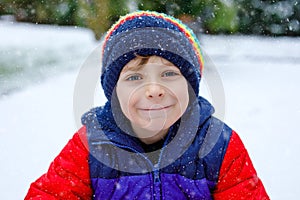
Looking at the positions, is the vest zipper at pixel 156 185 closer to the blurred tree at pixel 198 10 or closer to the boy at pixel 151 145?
the boy at pixel 151 145

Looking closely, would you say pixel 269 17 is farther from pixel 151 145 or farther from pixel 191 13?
pixel 151 145

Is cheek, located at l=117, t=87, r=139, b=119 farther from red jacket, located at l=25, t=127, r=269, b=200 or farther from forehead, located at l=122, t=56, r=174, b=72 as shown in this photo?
red jacket, located at l=25, t=127, r=269, b=200

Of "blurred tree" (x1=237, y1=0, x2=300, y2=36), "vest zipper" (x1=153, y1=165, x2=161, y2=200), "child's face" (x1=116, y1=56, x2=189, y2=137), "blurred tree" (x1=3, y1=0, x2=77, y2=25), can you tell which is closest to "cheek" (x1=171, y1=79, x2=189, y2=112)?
"child's face" (x1=116, y1=56, x2=189, y2=137)

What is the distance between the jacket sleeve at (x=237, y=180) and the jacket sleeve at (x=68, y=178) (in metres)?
0.58

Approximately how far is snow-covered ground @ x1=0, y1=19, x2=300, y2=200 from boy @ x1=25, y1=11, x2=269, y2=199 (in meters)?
0.44

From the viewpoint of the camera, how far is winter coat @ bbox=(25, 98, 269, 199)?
6.14ft

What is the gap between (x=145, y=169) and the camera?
74.4 inches

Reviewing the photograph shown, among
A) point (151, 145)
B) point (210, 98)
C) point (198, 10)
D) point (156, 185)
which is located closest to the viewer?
point (156, 185)

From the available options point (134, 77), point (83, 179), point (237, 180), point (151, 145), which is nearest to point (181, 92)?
point (134, 77)

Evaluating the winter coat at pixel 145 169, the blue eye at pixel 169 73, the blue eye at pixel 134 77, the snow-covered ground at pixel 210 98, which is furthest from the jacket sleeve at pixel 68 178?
the snow-covered ground at pixel 210 98

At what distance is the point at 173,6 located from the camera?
6.54 metres

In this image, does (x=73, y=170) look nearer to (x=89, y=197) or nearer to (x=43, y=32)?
(x=89, y=197)

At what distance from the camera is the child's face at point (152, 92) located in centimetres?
171

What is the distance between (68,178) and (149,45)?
0.66m
